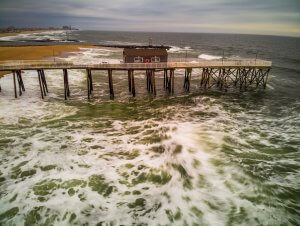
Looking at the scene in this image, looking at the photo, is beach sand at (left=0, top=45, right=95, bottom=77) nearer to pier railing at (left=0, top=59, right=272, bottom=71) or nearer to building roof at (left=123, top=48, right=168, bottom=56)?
pier railing at (left=0, top=59, right=272, bottom=71)

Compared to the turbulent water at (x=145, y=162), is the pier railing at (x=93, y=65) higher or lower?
higher

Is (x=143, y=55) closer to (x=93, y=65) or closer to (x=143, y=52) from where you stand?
(x=143, y=52)

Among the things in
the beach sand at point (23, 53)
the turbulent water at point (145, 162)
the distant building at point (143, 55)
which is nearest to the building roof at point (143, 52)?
the distant building at point (143, 55)

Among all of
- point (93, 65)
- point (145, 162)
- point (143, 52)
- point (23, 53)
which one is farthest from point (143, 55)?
point (23, 53)

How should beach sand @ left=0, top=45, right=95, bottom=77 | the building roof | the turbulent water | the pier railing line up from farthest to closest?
beach sand @ left=0, top=45, right=95, bottom=77, the building roof, the pier railing, the turbulent water

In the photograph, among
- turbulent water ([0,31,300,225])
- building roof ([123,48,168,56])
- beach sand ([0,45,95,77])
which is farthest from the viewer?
beach sand ([0,45,95,77])

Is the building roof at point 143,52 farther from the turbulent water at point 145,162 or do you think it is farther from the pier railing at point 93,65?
the turbulent water at point 145,162

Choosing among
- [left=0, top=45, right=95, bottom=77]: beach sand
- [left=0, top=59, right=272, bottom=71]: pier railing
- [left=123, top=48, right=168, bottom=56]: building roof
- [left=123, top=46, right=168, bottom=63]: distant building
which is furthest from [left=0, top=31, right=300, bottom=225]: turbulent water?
[left=0, top=45, right=95, bottom=77]: beach sand
